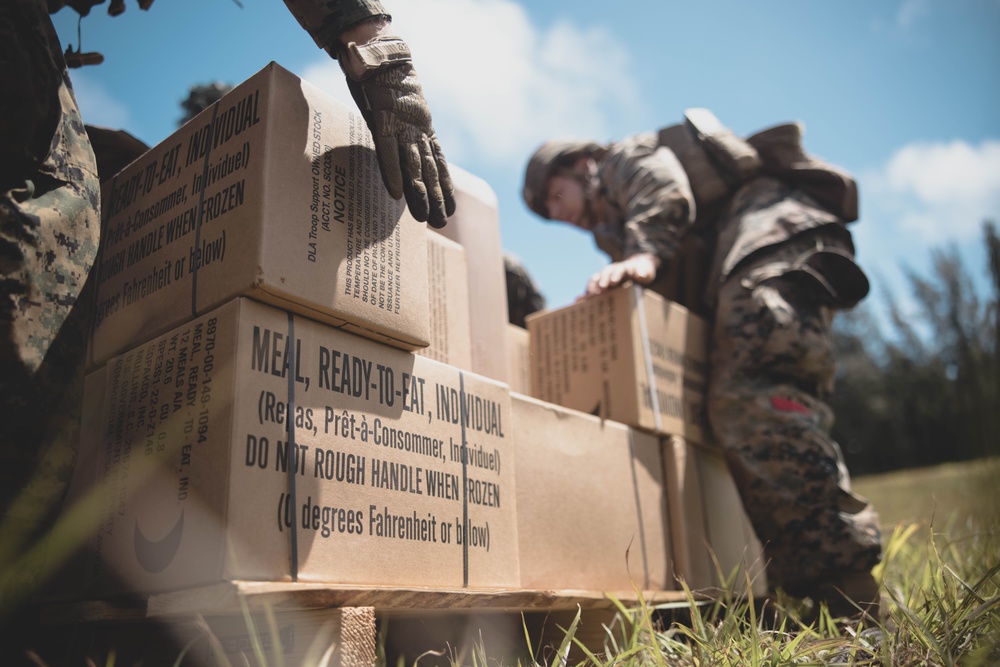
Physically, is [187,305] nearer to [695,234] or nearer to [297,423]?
[297,423]

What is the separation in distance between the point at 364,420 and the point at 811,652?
2.70 feet

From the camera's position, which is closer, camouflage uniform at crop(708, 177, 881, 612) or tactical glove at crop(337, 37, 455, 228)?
tactical glove at crop(337, 37, 455, 228)

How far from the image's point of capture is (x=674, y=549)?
2.14 metres

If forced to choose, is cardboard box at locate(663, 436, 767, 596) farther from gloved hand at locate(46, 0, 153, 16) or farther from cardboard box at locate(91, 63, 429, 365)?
gloved hand at locate(46, 0, 153, 16)

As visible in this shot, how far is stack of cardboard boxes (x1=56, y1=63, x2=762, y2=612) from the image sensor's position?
1162 millimetres

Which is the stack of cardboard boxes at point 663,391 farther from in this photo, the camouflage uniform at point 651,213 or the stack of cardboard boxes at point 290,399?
the stack of cardboard boxes at point 290,399

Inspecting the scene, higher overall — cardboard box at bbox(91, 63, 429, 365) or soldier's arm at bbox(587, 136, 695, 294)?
soldier's arm at bbox(587, 136, 695, 294)

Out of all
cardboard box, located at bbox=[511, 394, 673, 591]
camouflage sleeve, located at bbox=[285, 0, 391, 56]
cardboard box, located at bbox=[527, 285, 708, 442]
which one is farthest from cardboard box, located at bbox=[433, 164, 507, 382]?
camouflage sleeve, located at bbox=[285, 0, 391, 56]

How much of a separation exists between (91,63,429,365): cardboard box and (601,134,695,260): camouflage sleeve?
106 centimetres

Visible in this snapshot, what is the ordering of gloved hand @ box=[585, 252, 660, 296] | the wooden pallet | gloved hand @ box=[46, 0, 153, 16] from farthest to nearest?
gloved hand @ box=[585, 252, 660, 296] < gloved hand @ box=[46, 0, 153, 16] < the wooden pallet

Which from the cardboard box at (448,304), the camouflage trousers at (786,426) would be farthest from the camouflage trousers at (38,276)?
the camouflage trousers at (786,426)

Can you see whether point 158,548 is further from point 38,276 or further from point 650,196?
point 650,196

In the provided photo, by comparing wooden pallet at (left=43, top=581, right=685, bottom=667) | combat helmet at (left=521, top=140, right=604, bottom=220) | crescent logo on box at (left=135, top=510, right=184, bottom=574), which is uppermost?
combat helmet at (left=521, top=140, right=604, bottom=220)

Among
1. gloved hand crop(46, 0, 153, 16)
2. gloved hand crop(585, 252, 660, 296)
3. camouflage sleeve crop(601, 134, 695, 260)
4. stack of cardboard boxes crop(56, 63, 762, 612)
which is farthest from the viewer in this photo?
camouflage sleeve crop(601, 134, 695, 260)
